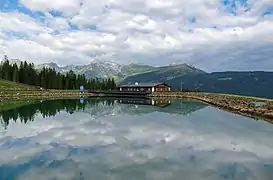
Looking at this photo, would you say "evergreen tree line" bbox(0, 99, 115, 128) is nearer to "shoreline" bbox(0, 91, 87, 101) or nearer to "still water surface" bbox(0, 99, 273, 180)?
"still water surface" bbox(0, 99, 273, 180)

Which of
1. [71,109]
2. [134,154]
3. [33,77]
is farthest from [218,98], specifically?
[33,77]

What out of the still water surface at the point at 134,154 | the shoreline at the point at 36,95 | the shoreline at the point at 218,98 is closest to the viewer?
the still water surface at the point at 134,154

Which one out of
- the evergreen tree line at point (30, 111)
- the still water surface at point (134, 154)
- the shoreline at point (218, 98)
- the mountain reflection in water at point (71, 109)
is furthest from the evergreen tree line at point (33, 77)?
the still water surface at point (134, 154)

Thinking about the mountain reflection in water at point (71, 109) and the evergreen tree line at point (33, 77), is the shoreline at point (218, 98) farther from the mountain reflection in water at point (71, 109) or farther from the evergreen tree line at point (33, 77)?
the evergreen tree line at point (33, 77)

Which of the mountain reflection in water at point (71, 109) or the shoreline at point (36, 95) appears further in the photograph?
the shoreline at point (36, 95)

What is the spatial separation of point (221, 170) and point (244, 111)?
38.4 metres

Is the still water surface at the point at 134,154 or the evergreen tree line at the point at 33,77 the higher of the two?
the evergreen tree line at the point at 33,77

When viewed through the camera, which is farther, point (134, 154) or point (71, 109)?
point (71, 109)

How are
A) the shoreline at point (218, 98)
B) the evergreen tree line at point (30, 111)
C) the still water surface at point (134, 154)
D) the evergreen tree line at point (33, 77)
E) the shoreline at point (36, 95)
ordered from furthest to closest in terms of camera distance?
1. the evergreen tree line at point (33, 77)
2. the shoreline at point (36, 95)
3. the shoreline at point (218, 98)
4. the evergreen tree line at point (30, 111)
5. the still water surface at point (134, 154)

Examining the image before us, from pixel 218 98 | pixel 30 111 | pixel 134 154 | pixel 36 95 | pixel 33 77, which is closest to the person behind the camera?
pixel 134 154

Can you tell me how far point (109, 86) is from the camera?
17325cm

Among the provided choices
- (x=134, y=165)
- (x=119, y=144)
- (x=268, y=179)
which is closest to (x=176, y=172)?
(x=134, y=165)

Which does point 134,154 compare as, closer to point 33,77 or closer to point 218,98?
point 218,98

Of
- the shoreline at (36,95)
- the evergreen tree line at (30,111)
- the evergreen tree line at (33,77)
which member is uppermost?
the evergreen tree line at (33,77)
